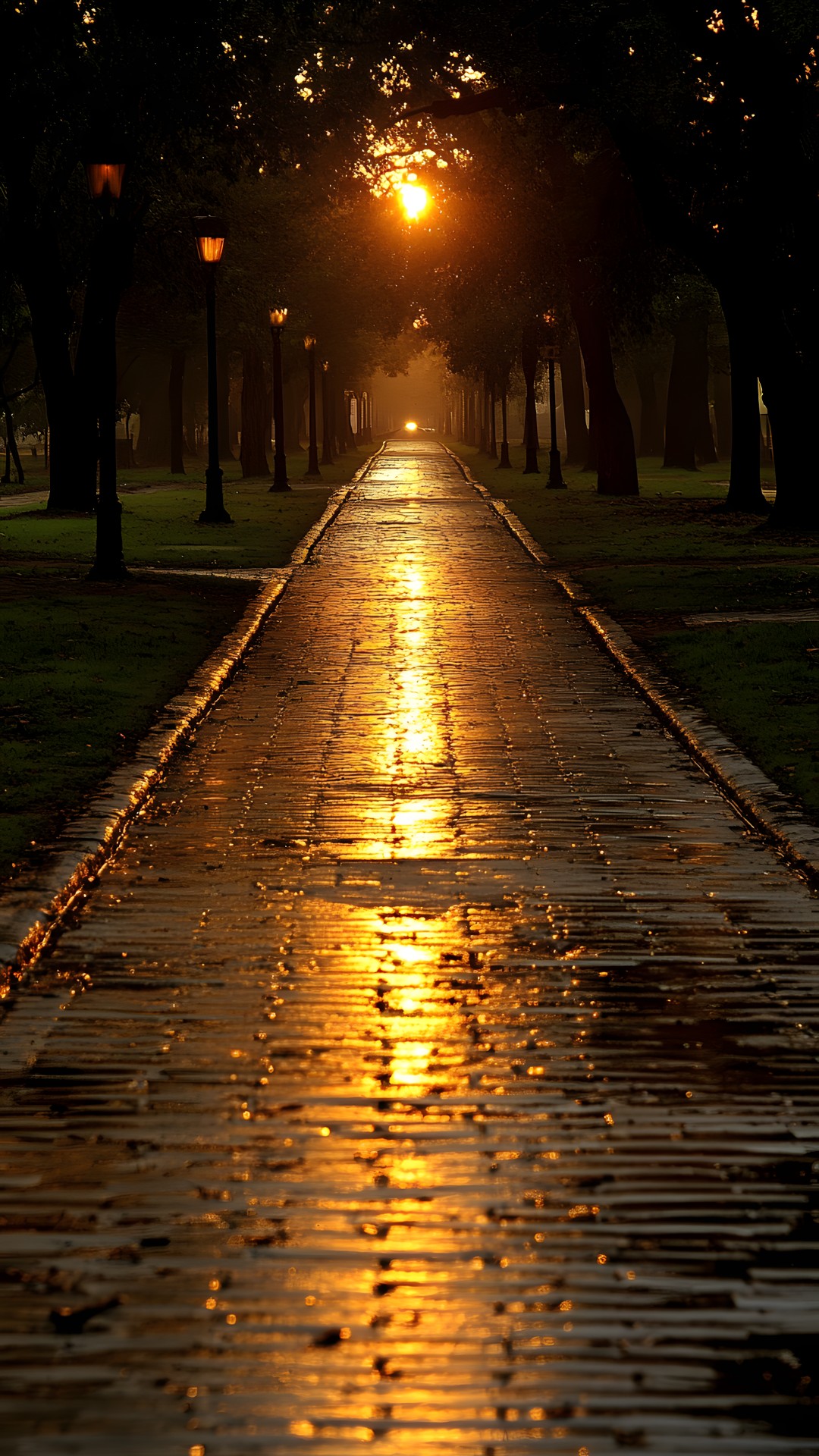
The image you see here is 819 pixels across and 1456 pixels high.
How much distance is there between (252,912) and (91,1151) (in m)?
2.36

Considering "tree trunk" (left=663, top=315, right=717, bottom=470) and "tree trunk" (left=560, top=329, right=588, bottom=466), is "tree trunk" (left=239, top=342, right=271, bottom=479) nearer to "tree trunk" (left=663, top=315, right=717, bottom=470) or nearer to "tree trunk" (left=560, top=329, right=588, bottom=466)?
"tree trunk" (left=560, top=329, right=588, bottom=466)

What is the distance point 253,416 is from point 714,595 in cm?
4048

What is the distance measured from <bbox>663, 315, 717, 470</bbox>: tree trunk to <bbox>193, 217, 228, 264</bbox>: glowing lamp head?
27664mm

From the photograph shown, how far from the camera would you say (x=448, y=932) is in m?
A: 6.59

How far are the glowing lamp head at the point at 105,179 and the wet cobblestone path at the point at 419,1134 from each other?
10715 millimetres

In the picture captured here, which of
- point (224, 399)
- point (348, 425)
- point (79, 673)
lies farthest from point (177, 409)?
point (79, 673)

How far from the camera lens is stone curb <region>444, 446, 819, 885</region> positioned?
7840 mm

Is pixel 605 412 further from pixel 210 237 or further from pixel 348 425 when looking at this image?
pixel 348 425

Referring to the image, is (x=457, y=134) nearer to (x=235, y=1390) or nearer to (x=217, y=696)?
(x=217, y=696)

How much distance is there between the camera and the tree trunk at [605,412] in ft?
125

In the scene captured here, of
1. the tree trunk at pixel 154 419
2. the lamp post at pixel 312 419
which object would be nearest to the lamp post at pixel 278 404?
the lamp post at pixel 312 419

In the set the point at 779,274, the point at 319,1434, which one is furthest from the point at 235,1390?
the point at 779,274

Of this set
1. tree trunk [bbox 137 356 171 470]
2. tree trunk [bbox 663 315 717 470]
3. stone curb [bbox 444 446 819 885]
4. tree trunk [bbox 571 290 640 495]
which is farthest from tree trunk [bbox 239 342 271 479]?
stone curb [bbox 444 446 819 885]

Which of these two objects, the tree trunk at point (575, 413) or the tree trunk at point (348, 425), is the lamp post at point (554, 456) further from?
the tree trunk at point (348, 425)
